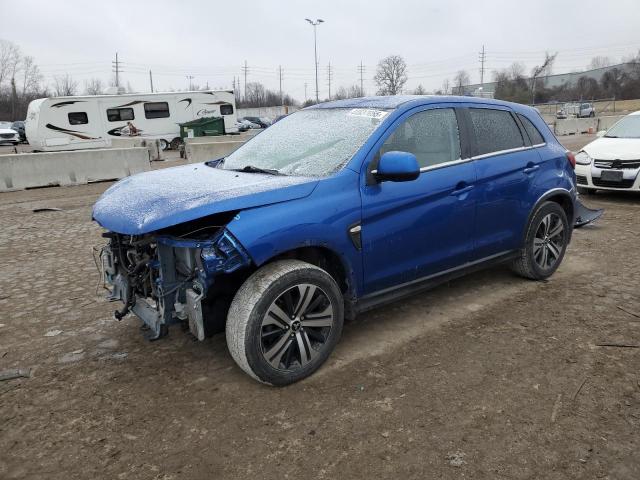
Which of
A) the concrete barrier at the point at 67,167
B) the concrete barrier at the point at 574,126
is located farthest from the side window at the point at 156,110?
the concrete barrier at the point at 574,126

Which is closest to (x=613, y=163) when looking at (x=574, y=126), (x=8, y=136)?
(x=574, y=126)

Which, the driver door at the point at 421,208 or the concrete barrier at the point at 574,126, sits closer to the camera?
the driver door at the point at 421,208

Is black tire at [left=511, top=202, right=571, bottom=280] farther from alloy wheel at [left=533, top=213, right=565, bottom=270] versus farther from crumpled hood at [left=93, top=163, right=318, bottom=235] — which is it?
crumpled hood at [left=93, top=163, right=318, bottom=235]

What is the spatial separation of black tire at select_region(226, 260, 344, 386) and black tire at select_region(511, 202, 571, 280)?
2311 millimetres

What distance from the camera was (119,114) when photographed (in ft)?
85.9

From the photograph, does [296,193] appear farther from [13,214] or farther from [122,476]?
[13,214]

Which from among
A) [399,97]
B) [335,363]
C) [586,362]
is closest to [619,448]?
[586,362]

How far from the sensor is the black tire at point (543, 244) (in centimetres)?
470

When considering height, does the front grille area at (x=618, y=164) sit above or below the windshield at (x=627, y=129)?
below

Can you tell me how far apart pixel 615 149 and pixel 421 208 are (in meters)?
6.96

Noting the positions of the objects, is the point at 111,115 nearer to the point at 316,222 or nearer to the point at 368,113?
the point at 368,113

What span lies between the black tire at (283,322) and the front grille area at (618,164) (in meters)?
7.41

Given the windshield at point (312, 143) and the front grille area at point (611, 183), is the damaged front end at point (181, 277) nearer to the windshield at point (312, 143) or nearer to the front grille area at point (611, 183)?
the windshield at point (312, 143)

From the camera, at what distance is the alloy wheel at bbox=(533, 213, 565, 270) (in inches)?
190
